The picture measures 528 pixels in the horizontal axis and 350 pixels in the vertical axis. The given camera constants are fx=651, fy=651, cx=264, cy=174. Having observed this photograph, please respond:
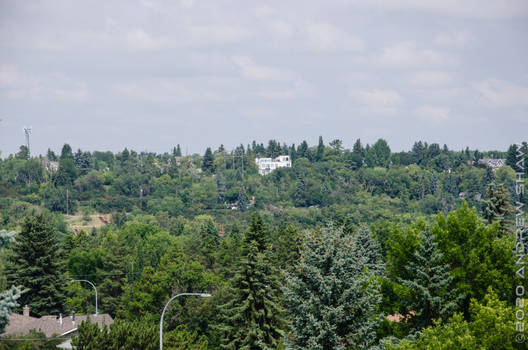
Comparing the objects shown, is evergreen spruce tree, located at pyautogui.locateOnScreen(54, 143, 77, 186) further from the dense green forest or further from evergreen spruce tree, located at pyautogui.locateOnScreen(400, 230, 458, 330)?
evergreen spruce tree, located at pyautogui.locateOnScreen(400, 230, 458, 330)

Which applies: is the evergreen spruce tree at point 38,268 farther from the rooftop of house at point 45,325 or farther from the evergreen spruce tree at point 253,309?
the evergreen spruce tree at point 253,309

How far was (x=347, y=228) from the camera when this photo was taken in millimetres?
83562

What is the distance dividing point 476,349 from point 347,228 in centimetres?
6091

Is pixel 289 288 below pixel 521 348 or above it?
above

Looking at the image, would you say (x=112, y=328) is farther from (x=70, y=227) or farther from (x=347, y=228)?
(x=70, y=227)

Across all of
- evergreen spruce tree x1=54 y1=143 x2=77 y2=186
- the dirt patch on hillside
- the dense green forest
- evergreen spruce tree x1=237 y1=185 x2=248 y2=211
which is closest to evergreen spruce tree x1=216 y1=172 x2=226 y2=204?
evergreen spruce tree x1=237 y1=185 x2=248 y2=211

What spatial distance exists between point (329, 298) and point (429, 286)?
23.2ft

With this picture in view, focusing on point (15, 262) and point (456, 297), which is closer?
point (456, 297)

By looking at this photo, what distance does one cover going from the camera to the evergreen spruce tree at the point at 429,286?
30.5m

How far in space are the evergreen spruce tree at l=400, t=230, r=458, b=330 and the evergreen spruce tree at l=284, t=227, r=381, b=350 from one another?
490cm

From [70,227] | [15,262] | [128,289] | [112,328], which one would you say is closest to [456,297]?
[112,328]

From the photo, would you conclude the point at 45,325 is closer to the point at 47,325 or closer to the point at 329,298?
the point at 47,325

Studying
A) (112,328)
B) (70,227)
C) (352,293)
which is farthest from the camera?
(70,227)

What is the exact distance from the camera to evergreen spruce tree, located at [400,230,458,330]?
100ft
